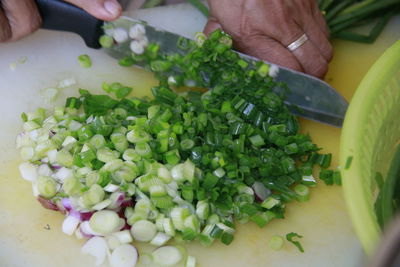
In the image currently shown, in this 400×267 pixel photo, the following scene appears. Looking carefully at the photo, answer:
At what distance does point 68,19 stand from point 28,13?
0.36 feet

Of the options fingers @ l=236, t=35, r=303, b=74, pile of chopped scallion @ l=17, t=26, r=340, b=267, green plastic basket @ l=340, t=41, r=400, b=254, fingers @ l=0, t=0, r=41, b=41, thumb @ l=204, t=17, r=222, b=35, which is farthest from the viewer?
thumb @ l=204, t=17, r=222, b=35

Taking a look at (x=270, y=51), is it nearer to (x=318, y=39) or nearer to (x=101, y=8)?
(x=318, y=39)

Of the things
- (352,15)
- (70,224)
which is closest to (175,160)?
(70,224)

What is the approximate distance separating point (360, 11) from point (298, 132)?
0.52 m

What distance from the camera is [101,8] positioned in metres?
1.42

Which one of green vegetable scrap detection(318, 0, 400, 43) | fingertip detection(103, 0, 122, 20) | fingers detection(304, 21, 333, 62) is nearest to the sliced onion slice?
fingertip detection(103, 0, 122, 20)

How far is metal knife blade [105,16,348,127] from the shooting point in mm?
1417

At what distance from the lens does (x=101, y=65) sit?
1.62m

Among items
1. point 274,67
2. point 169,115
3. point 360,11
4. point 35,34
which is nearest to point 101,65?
point 35,34

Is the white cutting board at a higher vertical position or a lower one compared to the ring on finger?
lower

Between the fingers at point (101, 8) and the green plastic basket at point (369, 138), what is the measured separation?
0.70 meters

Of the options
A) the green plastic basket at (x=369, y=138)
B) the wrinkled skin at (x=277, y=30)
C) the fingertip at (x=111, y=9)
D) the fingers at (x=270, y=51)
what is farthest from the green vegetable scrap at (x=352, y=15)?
the fingertip at (x=111, y=9)

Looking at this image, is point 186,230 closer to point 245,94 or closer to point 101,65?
point 245,94

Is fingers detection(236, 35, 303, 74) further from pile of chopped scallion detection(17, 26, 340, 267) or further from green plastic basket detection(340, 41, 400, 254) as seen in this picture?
green plastic basket detection(340, 41, 400, 254)
